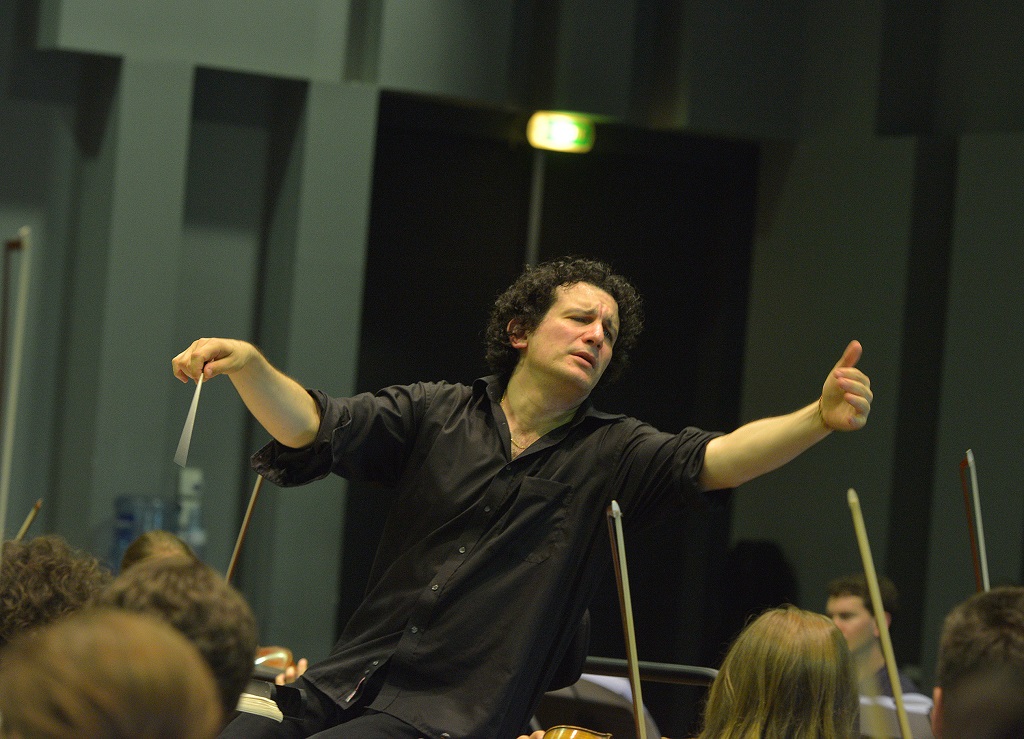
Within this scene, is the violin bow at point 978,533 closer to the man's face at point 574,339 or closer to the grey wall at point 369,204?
the man's face at point 574,339

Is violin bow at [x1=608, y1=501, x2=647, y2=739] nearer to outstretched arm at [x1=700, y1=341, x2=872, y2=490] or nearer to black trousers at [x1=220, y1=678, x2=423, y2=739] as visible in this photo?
outstretched arm at [x1=700, y1=341, x2=872, y2=490]

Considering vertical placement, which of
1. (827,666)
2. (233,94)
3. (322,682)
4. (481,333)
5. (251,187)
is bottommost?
(322,682)

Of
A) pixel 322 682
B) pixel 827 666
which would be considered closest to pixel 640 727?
pixel 827 666

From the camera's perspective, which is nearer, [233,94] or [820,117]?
[233,94]

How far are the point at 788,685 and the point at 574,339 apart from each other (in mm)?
860

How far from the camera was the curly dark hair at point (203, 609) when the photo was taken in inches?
53.5

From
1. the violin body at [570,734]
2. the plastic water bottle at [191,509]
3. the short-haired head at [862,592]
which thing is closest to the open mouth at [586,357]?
the violin body at [570,734]

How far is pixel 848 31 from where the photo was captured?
16.6 feet

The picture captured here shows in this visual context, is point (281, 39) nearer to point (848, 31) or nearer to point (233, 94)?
point (233, 94)

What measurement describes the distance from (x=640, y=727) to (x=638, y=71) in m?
3.65

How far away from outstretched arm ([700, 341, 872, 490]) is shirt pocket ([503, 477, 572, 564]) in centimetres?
26

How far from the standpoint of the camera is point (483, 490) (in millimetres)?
2344

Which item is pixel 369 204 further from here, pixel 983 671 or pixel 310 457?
pixel 983 671

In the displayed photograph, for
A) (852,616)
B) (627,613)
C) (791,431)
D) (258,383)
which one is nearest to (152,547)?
(258,383)
